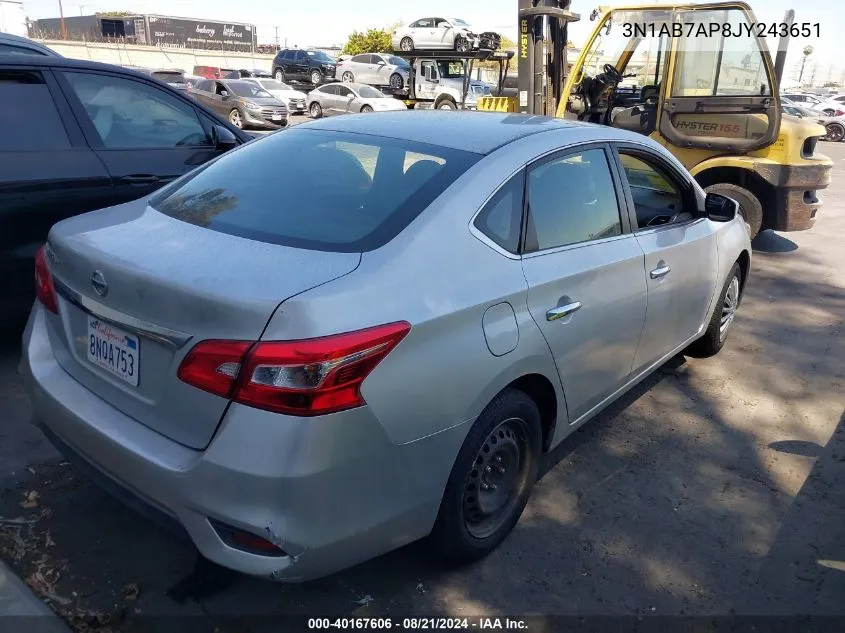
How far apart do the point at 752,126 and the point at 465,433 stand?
6887 millimetres

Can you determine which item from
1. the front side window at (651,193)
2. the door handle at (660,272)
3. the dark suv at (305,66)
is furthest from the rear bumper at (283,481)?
the dark suv at (305,66)

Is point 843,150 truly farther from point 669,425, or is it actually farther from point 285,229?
point 285,229

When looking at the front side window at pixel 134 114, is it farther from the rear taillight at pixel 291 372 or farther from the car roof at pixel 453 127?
the rear taillight at pixel 291 372

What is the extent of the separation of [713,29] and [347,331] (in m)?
7.36

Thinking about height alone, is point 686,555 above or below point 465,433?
below

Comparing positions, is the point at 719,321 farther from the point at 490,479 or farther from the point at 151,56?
the point at 151,56

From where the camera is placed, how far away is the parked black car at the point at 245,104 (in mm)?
20906

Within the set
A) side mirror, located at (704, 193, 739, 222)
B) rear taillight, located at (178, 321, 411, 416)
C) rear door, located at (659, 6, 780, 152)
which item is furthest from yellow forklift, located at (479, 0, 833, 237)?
rear taillight, located at (178, 321, 411, 416)

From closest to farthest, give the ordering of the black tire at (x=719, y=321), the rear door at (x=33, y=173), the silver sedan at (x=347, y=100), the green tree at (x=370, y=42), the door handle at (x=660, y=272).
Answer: the door handle at (x=660, y=272) → the rear door at (x=33, y=173) → the black tire at (x=719, y=321) → the silver sedan at (x=347, y=100) → the green tree at (x=370, y=42)

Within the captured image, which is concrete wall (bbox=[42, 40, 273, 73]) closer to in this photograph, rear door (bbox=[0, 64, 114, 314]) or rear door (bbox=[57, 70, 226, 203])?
rear door (bbox=[57, 70, 226, 203])

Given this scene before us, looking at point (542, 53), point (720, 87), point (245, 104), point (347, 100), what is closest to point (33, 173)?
point (542, 53)

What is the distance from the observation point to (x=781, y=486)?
3424mm

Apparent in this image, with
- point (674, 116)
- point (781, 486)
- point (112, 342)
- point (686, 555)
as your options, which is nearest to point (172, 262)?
point (112, 342)

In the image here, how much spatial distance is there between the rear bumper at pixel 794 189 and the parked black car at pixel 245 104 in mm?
16247
